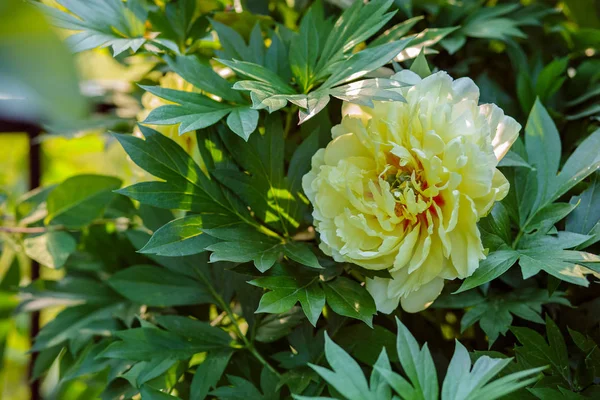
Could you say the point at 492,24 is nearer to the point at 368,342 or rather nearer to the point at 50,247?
the point at 368,342

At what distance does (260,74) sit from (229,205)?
4.4 inches

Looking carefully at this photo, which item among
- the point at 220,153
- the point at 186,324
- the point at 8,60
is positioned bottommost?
the point at 186,324

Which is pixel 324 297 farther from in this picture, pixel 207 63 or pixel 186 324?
pixel 207 63

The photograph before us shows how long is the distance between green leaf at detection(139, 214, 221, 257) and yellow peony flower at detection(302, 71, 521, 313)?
0.09 m

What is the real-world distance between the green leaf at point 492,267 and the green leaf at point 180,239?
19 cm

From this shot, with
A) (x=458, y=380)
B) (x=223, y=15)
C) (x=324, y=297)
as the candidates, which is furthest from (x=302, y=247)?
(x=223, y=15)

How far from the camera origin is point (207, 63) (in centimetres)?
56

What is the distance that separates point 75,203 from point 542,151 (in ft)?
1.58

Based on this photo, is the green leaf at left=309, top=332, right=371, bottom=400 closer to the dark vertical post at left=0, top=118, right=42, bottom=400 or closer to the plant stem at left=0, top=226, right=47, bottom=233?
the plant stem at left=0, top=226, right=47, bottom=233

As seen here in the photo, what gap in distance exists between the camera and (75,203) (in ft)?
2.06

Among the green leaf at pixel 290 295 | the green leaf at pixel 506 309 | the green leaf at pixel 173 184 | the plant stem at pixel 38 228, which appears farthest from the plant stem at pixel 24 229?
the green leaf at pixel 506 309

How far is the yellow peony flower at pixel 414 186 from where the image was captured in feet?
1.27

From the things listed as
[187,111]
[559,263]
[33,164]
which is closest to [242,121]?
[187,111]

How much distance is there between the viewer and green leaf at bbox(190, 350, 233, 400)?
466mm
